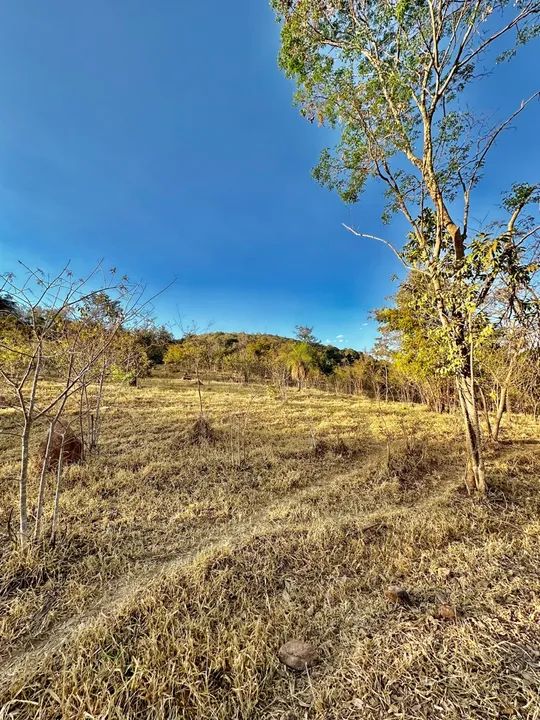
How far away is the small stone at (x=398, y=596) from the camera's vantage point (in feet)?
7.11

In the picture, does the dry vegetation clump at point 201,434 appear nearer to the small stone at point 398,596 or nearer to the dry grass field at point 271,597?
the dry grass field at point 271,597

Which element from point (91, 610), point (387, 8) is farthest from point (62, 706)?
point (387, 8)

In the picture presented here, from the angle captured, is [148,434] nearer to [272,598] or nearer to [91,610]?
[91,610]

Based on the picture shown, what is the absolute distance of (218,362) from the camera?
974 inches

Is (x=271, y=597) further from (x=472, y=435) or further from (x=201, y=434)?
(x=201, y=434)

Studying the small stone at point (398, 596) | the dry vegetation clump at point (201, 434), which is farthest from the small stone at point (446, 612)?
the dry vegetation clump at point (201, 434)

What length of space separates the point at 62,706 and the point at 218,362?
77.4 ft

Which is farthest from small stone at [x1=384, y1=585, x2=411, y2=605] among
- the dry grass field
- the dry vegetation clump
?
the dry vegetation clump

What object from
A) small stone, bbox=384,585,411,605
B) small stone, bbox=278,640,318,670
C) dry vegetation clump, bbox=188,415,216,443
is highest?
dry vegetation clump, bbox=188,415,216,443

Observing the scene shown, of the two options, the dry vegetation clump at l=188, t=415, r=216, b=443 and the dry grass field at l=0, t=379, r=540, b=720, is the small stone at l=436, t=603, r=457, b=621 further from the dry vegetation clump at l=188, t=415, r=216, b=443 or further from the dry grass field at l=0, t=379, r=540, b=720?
the dry vegetation clump at l=188, t=415, r=216, b=443

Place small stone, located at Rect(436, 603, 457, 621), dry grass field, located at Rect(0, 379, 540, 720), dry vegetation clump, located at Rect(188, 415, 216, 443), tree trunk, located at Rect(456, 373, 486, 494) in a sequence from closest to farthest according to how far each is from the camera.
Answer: dry grass field, located at Rect(0, 379, 540, 720) < small stone, located at Rect(436, 603, 457, 621) < tree trunk, located at Rect(456, 373, 486, 494) < dry vegetation clump, located at Rect(188, 415, 216, 443)

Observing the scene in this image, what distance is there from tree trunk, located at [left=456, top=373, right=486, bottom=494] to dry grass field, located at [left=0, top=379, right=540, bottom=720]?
0.92 ft

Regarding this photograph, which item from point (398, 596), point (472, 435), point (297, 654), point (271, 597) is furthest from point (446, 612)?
point (472, 435)

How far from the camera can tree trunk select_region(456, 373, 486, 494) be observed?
4121mm
